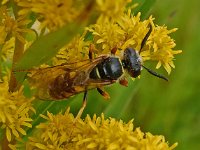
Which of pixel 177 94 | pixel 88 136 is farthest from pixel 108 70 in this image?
pixel 177 94

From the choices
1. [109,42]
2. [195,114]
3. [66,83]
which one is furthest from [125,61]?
[195,114]

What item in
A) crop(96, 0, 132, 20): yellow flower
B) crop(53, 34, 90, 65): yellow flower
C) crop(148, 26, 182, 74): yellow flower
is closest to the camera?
crop(96, 0, 132, 20): yellow flower

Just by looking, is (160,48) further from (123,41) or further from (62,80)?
(62,80)

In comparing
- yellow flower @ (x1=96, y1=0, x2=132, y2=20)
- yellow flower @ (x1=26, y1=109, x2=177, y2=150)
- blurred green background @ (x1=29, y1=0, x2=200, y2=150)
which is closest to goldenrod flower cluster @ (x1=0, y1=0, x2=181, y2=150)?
yellow flower @ (x1=26, y1=109, x2=177, y2=150)

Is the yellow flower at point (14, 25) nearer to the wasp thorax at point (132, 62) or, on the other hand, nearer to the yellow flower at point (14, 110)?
the yellow flower at point (14, 110)

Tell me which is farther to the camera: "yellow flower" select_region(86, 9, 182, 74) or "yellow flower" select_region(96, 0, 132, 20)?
"yellow flower" select_region(86, 9, 182, 74)

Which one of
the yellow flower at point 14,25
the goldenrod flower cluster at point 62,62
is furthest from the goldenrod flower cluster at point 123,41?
the yellow flower at point 14,25

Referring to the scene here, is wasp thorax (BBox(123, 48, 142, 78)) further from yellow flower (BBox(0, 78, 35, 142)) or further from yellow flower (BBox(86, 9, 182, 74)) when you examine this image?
yellow flower (BBox(0, 78, 35, 142))
